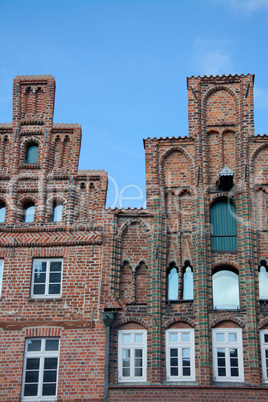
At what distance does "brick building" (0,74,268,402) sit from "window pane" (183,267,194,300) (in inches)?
1.3

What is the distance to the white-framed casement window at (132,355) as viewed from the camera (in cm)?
1750

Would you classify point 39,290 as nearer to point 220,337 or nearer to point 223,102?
point 220,337

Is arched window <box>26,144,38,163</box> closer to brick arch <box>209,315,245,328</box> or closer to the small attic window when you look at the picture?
the small attic window

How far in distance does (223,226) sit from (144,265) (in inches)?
113

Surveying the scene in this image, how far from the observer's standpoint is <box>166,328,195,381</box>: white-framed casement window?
57.2 feet

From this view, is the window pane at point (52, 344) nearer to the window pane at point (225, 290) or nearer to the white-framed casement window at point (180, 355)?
the white-framed casement window at point (180, 355)

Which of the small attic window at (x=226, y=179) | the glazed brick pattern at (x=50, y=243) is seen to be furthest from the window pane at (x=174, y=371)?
the small attic window at (x=226, y=179)

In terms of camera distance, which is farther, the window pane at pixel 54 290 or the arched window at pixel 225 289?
the window pane at pixel 54 290

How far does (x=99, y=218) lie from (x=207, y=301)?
442 cm

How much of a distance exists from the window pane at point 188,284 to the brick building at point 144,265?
33 mm

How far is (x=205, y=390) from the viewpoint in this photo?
17.0m

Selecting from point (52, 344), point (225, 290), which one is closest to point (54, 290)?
point (52, 344)

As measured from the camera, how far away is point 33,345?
1805 centimetres

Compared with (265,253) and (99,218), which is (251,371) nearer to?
(265,253)
